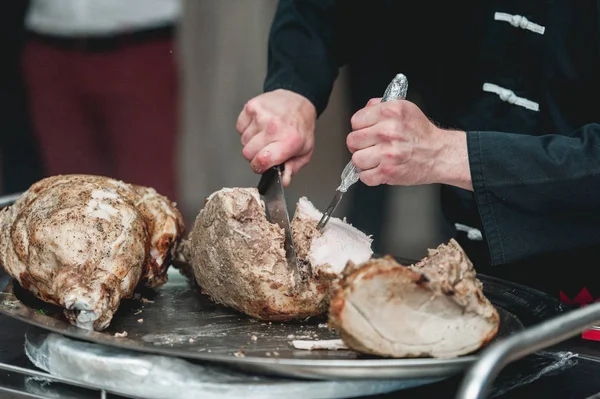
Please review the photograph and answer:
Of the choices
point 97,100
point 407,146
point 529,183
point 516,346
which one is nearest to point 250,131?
point 407,146

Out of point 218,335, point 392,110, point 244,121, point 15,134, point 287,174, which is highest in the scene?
point 392,110

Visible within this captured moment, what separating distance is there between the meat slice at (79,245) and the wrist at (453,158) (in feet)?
2.05

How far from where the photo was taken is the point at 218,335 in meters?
1.66

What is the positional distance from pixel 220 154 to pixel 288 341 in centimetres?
337

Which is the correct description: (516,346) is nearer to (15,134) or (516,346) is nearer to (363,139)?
(363,139)

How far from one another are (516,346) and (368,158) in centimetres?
57

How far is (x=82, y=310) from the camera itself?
5.34 ft

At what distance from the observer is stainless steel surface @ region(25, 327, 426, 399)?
A: 1.42m

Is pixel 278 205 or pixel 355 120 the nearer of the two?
pixel 355 120

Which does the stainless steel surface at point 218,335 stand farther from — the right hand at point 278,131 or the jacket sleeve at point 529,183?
the right hand at point 278,131

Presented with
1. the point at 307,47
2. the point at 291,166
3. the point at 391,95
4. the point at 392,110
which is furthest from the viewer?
the point at 307,47

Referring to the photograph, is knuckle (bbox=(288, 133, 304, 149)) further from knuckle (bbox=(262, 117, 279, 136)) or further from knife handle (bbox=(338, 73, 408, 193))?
knife handle (bbox=(338, 73, 408, 193))

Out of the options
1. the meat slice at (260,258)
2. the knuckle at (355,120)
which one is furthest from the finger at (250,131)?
the knuckle at (355,120)

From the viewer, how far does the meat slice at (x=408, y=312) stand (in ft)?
4.60
